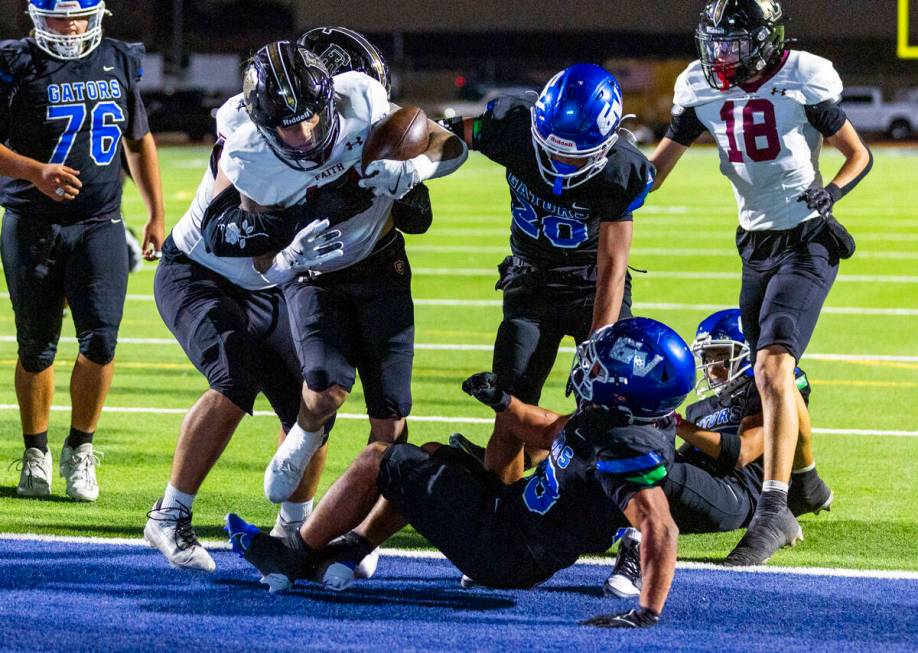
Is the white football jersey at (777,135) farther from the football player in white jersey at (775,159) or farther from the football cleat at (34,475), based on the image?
the football cleat at (34,475)

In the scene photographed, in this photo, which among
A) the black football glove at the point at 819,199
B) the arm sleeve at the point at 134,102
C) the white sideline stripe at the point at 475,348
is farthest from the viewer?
the white sideline stripe at the point at 475,348

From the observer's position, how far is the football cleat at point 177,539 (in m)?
4.75

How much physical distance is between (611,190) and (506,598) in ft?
4.52

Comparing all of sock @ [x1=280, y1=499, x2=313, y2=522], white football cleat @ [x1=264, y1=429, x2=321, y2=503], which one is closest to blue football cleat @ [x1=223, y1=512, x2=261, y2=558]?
white football cleat @ [x1=264, y1=429, x2=321, y2=503]

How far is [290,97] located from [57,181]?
5.19 ft

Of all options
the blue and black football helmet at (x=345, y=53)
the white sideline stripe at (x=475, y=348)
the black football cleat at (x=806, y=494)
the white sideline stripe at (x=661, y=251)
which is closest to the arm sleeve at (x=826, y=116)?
the black football cleat at (x=806, y=494)

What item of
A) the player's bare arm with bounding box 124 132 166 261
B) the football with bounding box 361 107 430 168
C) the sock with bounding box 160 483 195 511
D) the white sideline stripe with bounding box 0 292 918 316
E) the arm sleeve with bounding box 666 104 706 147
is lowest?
the white sideline stripe with bounding box 0 292 918 316

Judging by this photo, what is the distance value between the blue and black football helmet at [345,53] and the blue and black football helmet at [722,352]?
1.57 meters

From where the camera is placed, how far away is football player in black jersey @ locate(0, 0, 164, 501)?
5734 mm

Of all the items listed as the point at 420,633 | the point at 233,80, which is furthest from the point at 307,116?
the point at 233,80

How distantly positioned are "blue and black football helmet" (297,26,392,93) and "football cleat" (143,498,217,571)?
162cm

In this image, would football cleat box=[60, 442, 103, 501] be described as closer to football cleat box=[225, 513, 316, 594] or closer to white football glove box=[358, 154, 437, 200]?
football cleat box=[225, 513, 316, 594]

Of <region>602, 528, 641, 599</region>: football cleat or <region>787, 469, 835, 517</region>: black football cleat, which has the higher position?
<region>602, 528, 641, 599</region>: football cleat

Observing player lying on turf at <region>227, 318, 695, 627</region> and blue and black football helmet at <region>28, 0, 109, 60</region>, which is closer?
player lying on turf at <region>227, 318, 695, 627</region>
